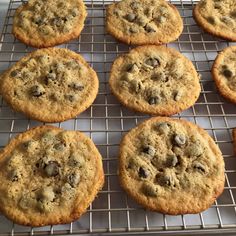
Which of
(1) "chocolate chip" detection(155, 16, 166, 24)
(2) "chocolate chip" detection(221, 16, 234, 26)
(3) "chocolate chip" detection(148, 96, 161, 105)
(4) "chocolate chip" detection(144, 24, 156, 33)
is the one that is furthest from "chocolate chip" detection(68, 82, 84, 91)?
(2) "chocolate chip" detection(221, 16, 234, 26)

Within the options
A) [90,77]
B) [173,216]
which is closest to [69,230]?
[173,216]

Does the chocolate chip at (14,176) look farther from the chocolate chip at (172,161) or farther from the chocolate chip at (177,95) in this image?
the chocolate chip at (177,95)

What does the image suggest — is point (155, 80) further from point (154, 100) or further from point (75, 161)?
point (75, 161)

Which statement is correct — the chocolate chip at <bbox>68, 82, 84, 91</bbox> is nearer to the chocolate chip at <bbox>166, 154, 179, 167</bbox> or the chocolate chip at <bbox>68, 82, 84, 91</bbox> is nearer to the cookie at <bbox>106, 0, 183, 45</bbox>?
the cookie at <bbox>106, 0, 183, 45</bbox>

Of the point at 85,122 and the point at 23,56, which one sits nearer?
the point at 85,122

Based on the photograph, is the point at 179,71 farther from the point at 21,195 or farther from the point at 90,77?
the point at 21,195
